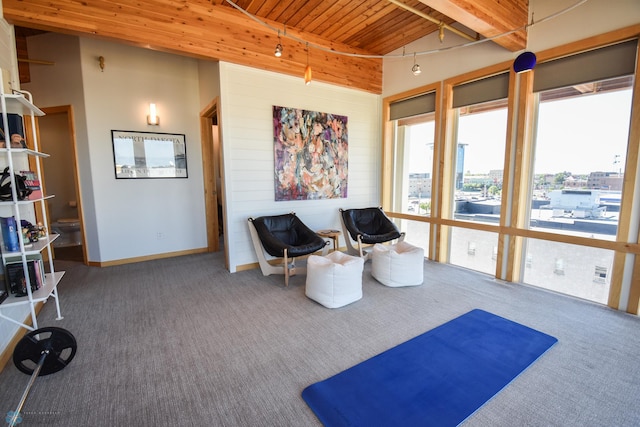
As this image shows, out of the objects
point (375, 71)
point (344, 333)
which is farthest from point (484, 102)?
point (344, 333)

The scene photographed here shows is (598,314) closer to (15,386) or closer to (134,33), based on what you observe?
(15,386)

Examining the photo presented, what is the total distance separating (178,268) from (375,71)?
4.57 metres

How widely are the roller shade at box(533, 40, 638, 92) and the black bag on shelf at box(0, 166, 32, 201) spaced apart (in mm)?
4980

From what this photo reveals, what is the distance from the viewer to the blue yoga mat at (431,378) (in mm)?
1672

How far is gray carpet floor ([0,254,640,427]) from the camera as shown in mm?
1697

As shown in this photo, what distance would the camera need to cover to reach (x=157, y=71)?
4.54m

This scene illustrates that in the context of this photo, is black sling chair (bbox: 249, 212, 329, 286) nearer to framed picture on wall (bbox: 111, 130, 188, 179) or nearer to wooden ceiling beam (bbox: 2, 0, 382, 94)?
framed picture on wall (bbox: 111, 130, 188, 179)

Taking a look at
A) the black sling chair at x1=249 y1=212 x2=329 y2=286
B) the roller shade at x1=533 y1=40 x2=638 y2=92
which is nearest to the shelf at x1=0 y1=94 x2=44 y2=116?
the black sling chair at x1=249 y1=212 x2=329 y2=286

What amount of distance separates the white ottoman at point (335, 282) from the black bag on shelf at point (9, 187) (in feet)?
7.91

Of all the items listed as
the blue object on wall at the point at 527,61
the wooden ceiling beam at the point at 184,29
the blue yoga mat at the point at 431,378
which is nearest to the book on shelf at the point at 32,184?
the wooden ceiling beam at the point at 184,29

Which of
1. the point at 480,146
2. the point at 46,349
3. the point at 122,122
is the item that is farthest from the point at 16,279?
the point at 480,146

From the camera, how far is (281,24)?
4.05m

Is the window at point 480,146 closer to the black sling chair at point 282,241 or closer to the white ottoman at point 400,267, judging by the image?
the white ottoman at point 400,267

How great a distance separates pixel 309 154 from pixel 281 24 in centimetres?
182
